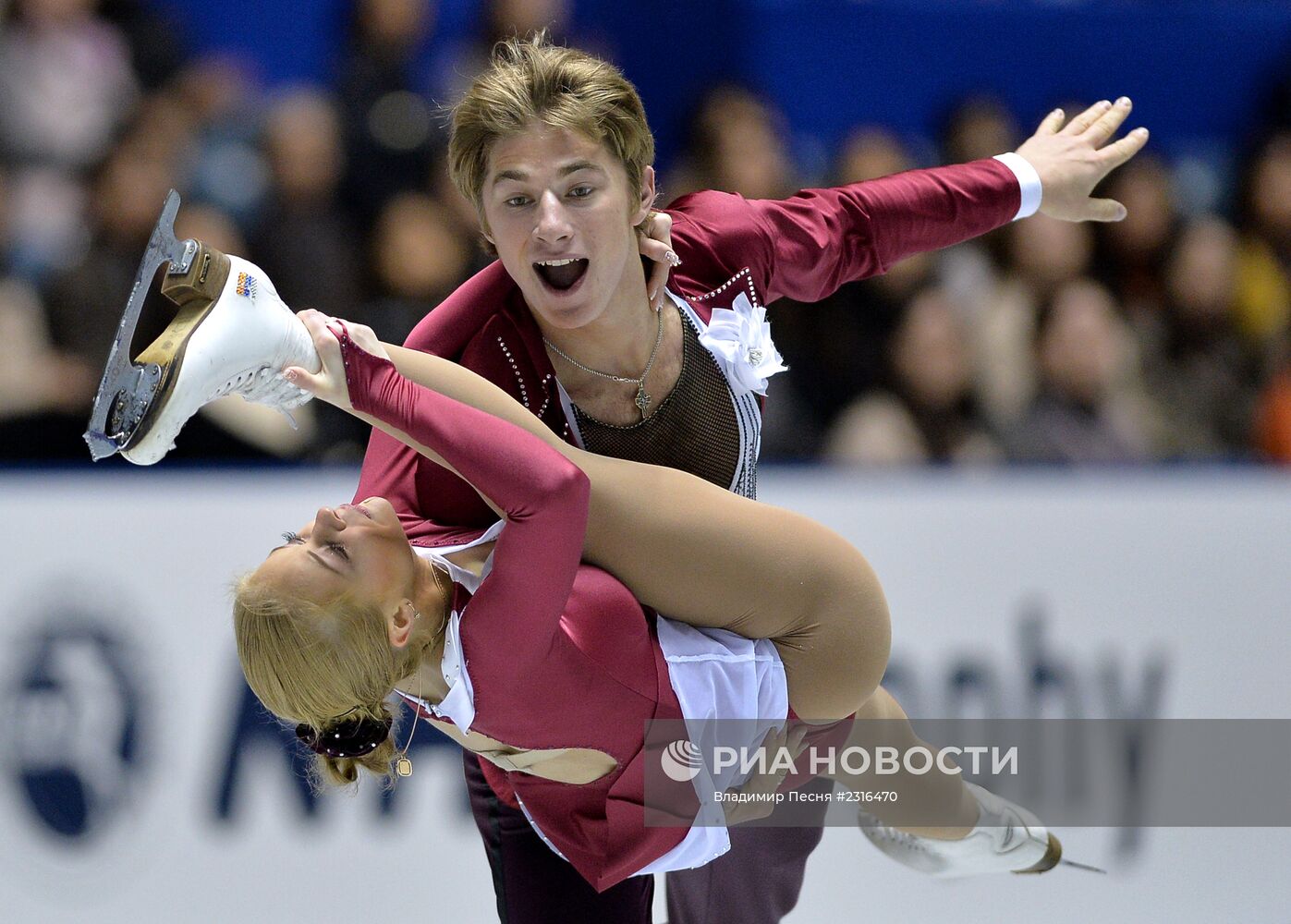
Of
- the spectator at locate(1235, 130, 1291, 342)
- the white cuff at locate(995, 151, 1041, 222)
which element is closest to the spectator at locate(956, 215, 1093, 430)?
the spectator at locate(1235, 130, 1291, 342)

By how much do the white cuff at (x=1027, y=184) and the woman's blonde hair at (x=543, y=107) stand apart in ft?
2.51

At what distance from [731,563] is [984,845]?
110cm

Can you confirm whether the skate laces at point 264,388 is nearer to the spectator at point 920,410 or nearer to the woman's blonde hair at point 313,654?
the woman's blonde hair at point 313,654

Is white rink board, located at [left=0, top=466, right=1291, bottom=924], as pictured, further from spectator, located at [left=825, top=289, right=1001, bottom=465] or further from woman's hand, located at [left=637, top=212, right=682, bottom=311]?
woman's hand, located at [left=637, top=212, right=682, bottom=311]

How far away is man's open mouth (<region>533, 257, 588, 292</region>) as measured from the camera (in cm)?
246

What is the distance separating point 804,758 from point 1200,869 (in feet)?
4.63

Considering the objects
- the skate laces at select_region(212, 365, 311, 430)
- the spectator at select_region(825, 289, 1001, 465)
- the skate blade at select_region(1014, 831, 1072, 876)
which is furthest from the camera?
the spectator at select_region(825, 289, 1001, 465)

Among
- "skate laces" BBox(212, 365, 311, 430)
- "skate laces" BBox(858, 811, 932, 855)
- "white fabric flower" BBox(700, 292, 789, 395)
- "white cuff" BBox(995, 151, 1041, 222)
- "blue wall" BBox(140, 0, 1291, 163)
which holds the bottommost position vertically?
"skate laces" BBox(858, 811, 932, 855)

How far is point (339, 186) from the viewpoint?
439 centimetres

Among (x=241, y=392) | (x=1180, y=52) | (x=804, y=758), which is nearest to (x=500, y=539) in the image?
(x=241, y=392)

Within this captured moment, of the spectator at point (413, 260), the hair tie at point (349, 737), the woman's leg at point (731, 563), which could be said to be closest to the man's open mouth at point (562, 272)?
the woman's leg at point (731, 563)

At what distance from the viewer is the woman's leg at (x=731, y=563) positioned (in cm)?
231

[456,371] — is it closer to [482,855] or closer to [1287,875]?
[482,855]

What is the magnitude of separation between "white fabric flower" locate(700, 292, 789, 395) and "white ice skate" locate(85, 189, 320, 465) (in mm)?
777
